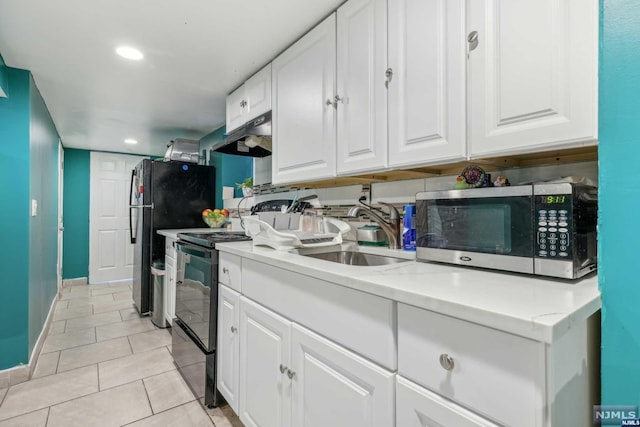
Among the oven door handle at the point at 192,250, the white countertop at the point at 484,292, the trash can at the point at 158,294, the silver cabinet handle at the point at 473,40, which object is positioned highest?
the silver cabinet handle at the point at 473,40

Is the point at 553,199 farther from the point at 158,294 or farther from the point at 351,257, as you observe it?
the point at 158,294

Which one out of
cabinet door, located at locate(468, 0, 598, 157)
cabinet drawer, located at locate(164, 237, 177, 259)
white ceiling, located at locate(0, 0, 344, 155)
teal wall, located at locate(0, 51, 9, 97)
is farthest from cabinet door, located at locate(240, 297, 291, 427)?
teal wall, located at locate(0, 51, 9, 97)

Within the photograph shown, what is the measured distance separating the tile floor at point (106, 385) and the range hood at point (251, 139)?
5.44 feet

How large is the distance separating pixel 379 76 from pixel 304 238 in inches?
31.0

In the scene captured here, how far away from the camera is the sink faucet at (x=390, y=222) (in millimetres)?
1540

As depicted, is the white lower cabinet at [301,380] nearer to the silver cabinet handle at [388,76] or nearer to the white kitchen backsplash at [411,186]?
A: the white kitchen backsplash at [411,186]

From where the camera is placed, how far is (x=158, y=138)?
431cm

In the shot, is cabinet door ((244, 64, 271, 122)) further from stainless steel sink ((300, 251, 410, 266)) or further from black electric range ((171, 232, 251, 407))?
stainless steel sink ((300, 251, 410, 266))

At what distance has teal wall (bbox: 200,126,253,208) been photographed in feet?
10.7

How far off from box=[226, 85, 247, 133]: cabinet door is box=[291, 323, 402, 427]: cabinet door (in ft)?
5.83

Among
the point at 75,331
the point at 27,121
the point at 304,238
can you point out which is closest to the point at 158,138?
the point at 27,121

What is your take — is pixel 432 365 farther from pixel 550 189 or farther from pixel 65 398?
pixel 65 398
